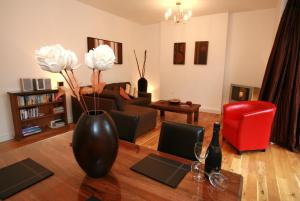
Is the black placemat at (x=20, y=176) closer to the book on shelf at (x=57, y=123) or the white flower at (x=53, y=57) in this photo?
the white flower at (x=53, y=57)

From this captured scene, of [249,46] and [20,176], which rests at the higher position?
[249,46]

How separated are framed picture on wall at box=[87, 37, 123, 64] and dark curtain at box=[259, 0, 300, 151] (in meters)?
3.17

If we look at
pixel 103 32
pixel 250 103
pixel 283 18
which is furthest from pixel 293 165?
pixel 103 32

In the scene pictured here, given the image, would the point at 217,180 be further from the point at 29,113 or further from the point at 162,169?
the point at 29,113

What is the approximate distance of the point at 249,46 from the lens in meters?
4.25

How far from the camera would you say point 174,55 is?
5023 millimetres

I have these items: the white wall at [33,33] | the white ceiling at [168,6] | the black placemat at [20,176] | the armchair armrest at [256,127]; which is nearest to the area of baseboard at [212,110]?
the armchair armrest at [256,127]

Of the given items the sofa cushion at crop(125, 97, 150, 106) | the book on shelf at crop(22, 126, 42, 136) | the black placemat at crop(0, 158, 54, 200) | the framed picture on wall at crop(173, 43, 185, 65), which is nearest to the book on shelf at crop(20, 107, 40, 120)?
the book on shelf at crop(22, 126, 42, 136)

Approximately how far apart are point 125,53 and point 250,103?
362 centimetres

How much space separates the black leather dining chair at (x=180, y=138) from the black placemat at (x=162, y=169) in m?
0.21

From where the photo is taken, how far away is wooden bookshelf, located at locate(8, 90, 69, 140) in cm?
276

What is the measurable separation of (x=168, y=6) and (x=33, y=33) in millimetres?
2719

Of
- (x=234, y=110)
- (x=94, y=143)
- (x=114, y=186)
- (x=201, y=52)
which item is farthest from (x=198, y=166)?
(x=201, y=52)

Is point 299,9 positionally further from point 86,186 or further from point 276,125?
Answer: point 86,186
